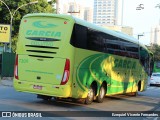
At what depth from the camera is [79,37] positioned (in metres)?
14.8

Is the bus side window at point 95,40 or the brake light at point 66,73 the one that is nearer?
the brake light at point 66,73

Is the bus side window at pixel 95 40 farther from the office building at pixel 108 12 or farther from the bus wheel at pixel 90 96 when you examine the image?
the office building at pixel 108 12

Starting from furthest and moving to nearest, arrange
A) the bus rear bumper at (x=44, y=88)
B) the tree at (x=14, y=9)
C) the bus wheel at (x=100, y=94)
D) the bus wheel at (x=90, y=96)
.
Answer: the tree at (x=14, y=9)
the bus wheel at (x=100, y=94)
the bus wheel at (x=90, y=96)
the bus rear bumper at (x=44, y=88)

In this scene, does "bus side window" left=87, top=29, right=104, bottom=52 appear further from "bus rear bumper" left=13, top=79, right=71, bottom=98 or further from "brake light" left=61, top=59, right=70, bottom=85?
"bus rear bumper" left=13, top=79, right=71, bottom=98

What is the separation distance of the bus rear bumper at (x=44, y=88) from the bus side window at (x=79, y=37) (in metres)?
1.61

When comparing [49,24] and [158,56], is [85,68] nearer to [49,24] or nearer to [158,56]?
[49,24]

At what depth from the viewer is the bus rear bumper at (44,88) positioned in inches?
553

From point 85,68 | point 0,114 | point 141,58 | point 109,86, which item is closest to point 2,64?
point 141,58

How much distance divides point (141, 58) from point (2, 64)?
41.8 ft

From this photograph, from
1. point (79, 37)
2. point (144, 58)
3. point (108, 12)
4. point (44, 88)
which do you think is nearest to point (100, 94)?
point (79, 37)

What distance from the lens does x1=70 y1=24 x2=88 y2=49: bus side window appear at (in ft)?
47.2

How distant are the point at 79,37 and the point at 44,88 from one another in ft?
7.46

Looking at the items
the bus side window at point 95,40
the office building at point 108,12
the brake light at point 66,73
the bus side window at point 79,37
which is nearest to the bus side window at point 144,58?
the bus side window at point 95,40

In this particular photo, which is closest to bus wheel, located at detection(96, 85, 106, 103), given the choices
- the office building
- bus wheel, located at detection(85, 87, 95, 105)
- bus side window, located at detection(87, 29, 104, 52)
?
bus wheel, located at detection(85, 87, 95, 105)
